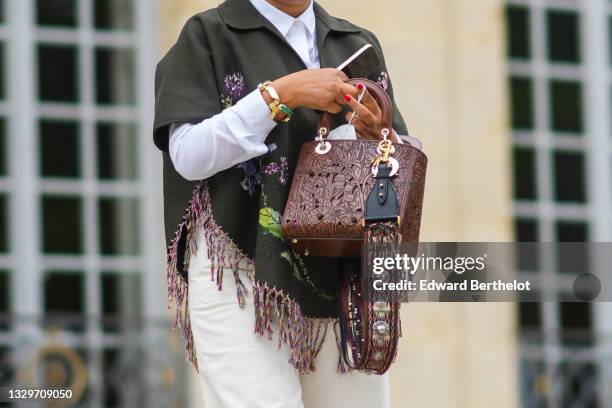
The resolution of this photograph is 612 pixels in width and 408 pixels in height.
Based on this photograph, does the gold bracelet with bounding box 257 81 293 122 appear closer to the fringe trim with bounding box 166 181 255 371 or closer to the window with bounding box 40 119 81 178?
the fringe trim with bounding box 166 181 255 371

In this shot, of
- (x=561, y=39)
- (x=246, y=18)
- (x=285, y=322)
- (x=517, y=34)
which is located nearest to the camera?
(x=285, y=322)

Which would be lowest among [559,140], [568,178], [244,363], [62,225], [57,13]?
[244,363]

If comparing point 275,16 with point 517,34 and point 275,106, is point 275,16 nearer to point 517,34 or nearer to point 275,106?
point 275,106

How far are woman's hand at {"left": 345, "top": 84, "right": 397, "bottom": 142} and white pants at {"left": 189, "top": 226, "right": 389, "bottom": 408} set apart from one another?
0.43 meters

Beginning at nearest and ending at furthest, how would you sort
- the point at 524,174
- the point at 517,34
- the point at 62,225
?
1. the point at 62,225
2. the point at 524,174
3. the point at 517,34

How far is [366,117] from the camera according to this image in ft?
11.3

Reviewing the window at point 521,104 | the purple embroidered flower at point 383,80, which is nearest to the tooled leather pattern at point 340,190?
the purple embroidered flower at point 383,80

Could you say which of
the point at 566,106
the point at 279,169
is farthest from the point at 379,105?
the point at 566,106

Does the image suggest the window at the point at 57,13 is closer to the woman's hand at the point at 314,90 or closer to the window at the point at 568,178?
the window at the point at 568,178

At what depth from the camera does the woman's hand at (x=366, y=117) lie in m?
3.40

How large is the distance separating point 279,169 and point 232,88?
0.76ft

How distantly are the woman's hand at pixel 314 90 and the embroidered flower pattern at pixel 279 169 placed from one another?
150 millimetres

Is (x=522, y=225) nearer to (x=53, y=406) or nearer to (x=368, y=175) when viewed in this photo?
(x=53, y=406)

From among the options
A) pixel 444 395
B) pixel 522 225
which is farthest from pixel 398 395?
pixel 522 225
